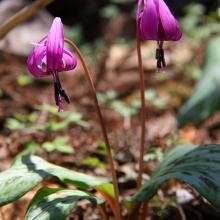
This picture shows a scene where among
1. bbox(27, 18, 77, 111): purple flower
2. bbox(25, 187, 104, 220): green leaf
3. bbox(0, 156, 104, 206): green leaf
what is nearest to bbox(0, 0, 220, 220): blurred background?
bbox(0, 156, 104, 206): green leaf

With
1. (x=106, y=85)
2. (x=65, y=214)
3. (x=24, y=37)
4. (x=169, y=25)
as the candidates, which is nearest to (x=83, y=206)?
(x=65, y=214)

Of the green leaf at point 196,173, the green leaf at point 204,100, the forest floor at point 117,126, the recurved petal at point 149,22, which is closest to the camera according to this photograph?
the green leaf at point 196,173

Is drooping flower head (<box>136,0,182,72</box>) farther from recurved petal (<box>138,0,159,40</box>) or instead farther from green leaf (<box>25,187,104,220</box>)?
green leaf (<box>25,187,104,220</box>)

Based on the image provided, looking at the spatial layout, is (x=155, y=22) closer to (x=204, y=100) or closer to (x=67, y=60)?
(x=67, y=60)

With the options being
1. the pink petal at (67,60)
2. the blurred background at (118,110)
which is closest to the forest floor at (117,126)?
the blurred background at (118,110)

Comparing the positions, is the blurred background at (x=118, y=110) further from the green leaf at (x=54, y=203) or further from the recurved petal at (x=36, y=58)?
the recurved petal at (x=36, y=58)
